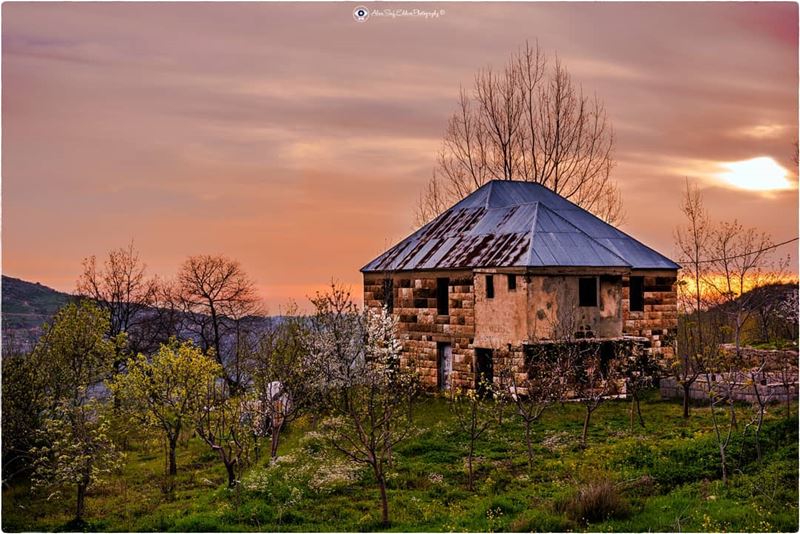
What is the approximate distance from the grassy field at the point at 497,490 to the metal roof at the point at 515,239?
7.03 m

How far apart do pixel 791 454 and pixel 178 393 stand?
15883mm

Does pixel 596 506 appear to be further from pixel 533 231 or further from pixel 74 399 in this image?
pixel 533 231

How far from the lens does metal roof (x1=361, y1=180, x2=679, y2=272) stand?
29.0 m

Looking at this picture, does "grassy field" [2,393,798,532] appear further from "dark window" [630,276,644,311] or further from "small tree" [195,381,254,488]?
"dark window" [630,276,644,311]

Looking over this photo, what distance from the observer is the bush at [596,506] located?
1552 cm

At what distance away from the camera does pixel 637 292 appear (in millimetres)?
33281

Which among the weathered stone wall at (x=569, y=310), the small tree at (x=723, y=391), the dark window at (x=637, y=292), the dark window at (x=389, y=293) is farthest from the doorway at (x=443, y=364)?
the small tree at (x=723, y=391)

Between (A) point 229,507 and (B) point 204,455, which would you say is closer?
(A) point 229,507

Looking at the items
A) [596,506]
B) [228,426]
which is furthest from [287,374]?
[596,506]

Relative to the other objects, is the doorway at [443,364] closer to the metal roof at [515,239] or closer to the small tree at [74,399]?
the metal roof at [515,239]

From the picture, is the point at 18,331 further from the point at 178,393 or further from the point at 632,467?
the point at 632,467

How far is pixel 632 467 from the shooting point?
18.8 meters

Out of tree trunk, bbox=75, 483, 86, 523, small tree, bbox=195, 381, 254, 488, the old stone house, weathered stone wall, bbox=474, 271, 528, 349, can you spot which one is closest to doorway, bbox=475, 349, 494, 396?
the old stone house

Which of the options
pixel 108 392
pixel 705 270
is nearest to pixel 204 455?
pixel 108 392
